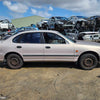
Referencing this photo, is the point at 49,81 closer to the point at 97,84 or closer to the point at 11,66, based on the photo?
the point at 97,84

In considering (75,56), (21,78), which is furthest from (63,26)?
(21,78)

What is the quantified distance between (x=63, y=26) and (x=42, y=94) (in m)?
13.5

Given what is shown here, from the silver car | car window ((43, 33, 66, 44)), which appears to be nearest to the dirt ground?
the silver car

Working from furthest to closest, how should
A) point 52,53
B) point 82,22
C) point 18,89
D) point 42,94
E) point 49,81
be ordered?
point 82,22
point 52,53
point 49,81
point 18,89
point 42,94

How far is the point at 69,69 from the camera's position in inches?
179

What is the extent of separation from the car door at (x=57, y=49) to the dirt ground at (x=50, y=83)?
1.62 feet

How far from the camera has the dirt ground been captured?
9.46 ft

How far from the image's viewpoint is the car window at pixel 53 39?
439 cm

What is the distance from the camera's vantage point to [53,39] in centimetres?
446

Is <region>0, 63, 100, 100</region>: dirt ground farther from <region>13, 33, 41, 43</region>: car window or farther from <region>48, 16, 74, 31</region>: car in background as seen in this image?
<region>48, 16, 74, 31</region>: car in background

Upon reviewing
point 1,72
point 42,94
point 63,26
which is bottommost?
point 42,94

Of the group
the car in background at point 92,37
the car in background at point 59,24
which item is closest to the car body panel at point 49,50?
the car in background at point 92,37

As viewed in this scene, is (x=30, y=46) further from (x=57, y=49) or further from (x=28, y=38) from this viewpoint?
(x=57, y=49)

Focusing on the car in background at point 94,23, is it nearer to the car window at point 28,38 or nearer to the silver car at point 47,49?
the silver car at point 47,49
